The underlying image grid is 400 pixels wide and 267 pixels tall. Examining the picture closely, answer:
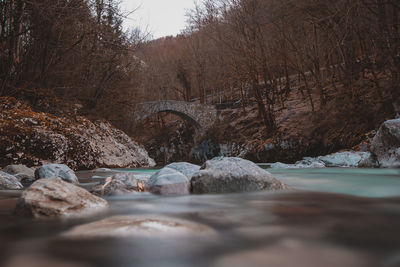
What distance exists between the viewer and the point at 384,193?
288 cm

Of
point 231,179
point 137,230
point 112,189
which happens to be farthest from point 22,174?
point 137,230

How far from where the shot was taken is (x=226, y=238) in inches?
57.1

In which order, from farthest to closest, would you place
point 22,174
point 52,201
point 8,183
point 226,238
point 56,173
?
point 22,174 < point 56,173 < point 8,183 < point 52,201 < point 226,238

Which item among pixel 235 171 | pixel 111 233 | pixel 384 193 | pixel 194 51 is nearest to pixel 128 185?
pixel 235 171

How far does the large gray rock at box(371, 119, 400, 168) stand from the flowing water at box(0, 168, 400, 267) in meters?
4.05

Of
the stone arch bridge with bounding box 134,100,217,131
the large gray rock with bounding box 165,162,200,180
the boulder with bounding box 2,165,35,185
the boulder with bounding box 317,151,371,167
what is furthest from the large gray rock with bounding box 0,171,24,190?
the stone arch bridge with bounding box 134,100,217,131

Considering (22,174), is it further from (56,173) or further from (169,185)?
(169,185)

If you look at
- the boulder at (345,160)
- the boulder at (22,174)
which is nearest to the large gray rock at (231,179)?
the boulder at (22,174)

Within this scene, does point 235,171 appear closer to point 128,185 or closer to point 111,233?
point 128,185

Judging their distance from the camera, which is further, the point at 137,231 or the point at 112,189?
the point at 112,189

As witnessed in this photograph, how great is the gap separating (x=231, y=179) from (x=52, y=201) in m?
1.75

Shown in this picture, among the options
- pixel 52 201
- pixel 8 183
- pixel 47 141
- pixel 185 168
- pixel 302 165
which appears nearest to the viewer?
pixel 52 201

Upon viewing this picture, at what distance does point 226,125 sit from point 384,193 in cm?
1766

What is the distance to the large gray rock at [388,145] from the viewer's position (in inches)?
225
